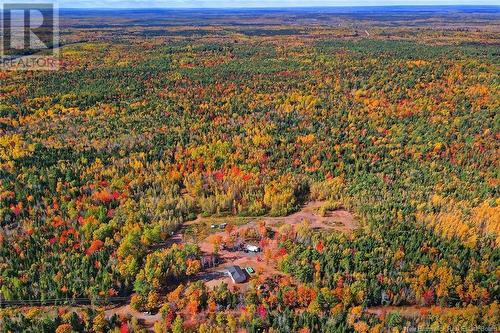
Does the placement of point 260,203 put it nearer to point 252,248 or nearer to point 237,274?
point 252,248

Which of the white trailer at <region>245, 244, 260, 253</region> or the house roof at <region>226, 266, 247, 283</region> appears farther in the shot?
the white trailer at <region>245, 244, 260, 253</region>

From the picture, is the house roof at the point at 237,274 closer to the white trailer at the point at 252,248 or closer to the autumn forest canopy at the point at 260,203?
the autumn forest canopy at the point at 260,203

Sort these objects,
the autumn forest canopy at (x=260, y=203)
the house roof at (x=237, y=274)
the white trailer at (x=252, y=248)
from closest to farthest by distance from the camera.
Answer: the autumn forest canopy at (x=260, y=203) < the house roof at (x=237, y=274) < the white trailer at (x=252, y=248)

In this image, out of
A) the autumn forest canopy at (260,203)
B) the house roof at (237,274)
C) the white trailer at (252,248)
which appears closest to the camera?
the autumn forest canopy at (260,203)

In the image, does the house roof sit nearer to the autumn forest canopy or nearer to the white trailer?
the autumn forest canopy

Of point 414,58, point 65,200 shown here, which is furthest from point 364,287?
point 414,58

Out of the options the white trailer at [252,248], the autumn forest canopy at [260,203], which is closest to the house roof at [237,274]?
the autumn forest canopy at [260,203]

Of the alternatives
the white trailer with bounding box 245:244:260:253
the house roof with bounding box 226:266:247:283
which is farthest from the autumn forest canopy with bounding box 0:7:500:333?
the white trailer with bounding box 245:244:260:253
